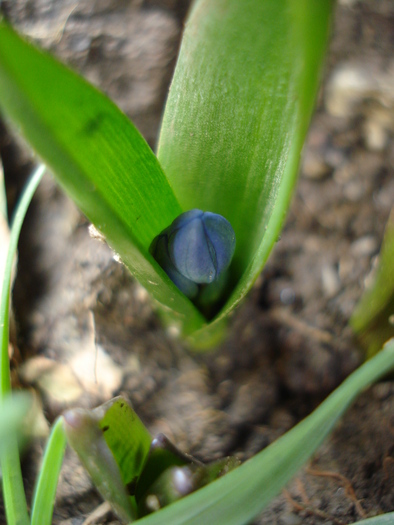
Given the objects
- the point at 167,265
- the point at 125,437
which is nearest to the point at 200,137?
the point at 167,265

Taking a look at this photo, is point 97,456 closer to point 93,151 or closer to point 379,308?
point 93,151

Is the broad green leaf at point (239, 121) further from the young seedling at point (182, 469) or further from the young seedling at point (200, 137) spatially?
the young seedling at point (182, 469)

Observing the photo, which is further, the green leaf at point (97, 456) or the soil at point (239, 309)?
the soil at point (239, 309)

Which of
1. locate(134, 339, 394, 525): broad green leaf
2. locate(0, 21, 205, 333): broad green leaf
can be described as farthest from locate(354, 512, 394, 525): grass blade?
locate(0, 21, 205, 333): broad green leaf

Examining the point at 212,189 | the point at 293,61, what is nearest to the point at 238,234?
the point at 212,189

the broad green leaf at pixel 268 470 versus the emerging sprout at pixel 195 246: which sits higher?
the emerging sprout at pixel 195 246

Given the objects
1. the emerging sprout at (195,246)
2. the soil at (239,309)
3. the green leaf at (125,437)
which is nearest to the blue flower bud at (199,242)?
the emerging sprout at (195,246)

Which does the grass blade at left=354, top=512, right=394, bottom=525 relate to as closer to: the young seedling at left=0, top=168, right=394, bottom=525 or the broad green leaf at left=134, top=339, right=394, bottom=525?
the young seedling at left=0, top=168, right=394, bottom=525

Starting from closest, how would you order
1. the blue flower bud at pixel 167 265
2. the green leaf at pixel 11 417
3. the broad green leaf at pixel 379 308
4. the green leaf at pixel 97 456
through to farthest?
the green leaf at pixel 11 417
the green leaf at pixel 97 456
the blue flower bud at pixel 167 265
the broad green leaf at pixel 379 308
